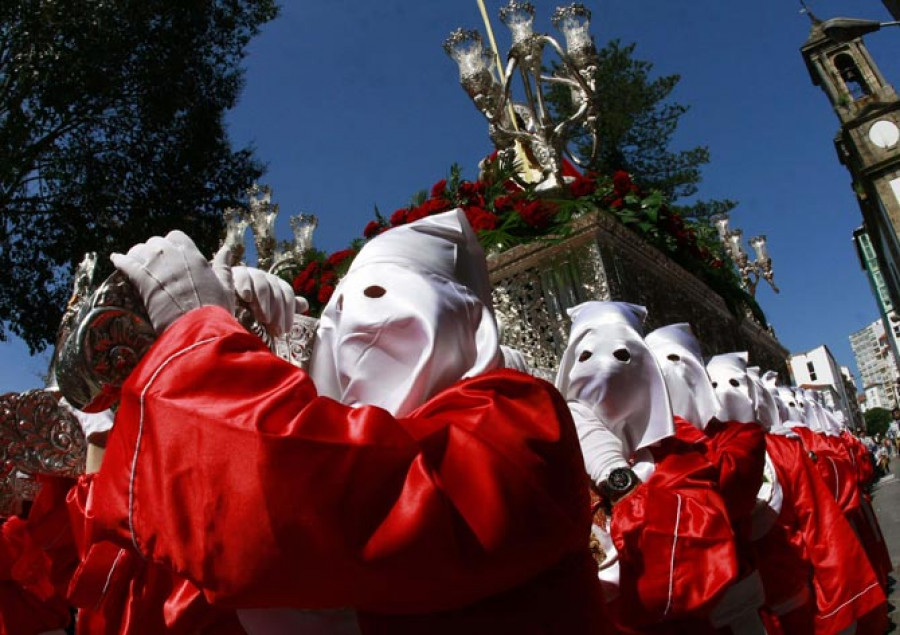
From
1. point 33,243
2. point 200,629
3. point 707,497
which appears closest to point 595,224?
point 707,497

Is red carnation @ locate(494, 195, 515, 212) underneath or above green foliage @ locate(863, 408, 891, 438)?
underneath

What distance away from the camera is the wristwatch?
2.58 m

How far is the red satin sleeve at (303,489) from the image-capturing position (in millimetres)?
1110

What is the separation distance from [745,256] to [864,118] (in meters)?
23.6

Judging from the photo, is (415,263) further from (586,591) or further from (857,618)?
(857,618)

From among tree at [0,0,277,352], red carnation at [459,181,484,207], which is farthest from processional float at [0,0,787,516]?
tree at [0,0,277,352]

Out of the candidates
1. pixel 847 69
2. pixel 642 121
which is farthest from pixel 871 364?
pixel 642 121

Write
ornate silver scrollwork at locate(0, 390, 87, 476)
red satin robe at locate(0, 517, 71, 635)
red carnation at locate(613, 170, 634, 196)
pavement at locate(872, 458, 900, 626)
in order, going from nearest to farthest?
ornate silver scrollwork at locate(0, 390, 87, 476)
red satin robe at locate(0, 517, 71, 635)
red carnation at locate(613, 170, 634, 196)
pavement at locate(872, 458, 900, 626)

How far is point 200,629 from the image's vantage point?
1.62m

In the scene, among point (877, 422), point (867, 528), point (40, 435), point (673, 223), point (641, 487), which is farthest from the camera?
point (877, 422)

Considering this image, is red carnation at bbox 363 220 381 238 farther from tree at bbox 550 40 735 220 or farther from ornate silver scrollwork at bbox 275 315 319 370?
tree at bbox 550 40 735 220

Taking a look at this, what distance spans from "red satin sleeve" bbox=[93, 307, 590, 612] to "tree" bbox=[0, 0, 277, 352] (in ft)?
24.3

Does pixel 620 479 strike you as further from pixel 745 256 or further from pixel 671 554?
pixel 745 256

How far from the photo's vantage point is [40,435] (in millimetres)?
2172
